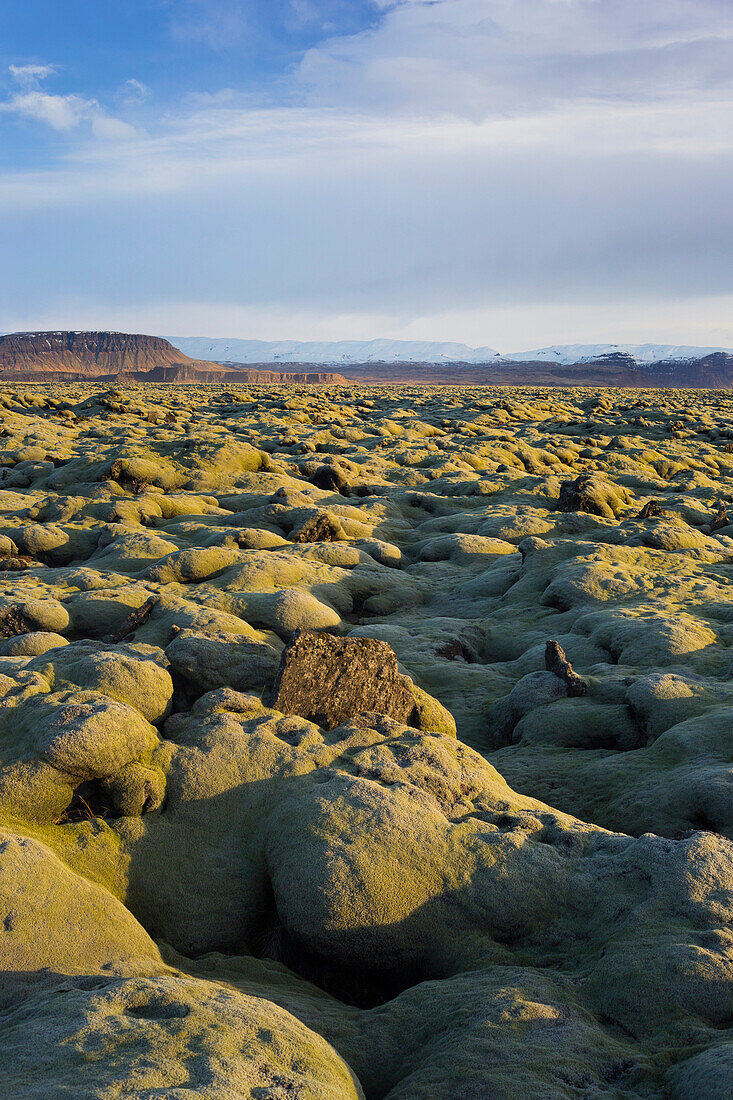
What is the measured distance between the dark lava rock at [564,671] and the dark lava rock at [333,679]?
2179mm

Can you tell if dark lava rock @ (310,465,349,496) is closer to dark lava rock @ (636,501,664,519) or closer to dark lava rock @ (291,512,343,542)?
dark lava rock @ (291,512,343,542)

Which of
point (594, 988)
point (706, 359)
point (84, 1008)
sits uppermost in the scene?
point (706, 359)

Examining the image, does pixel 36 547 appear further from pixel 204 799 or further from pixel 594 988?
pixel 594 988

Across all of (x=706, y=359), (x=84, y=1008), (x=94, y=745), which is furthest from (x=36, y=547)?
(x=706, y=359)

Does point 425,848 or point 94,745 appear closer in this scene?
point 425,848

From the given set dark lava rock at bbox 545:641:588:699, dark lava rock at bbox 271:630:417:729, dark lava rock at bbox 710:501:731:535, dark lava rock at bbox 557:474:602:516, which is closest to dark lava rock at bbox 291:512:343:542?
dark lava rock at bbox 557:474:602:516

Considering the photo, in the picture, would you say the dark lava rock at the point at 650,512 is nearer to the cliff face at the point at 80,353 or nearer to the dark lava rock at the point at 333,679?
the dark lava rock at the point at 333,679

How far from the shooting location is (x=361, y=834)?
4.42m

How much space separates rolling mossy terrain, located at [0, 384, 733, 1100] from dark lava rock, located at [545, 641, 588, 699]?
0.03 m

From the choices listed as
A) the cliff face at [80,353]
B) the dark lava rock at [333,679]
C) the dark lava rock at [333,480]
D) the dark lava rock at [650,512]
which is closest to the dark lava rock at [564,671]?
the dark lava rock at [333,679]

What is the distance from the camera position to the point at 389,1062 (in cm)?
333

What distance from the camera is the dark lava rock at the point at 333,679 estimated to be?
5871mm

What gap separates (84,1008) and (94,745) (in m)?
2.08

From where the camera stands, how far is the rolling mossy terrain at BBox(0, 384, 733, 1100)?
119 inches
